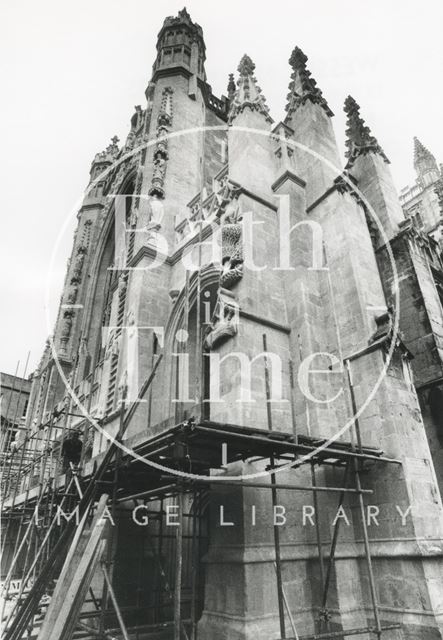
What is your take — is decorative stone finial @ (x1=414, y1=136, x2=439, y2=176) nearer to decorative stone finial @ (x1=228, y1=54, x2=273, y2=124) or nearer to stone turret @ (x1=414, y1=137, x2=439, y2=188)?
stone turret @ (x1=414, y1=137, x2=439, y2=188)

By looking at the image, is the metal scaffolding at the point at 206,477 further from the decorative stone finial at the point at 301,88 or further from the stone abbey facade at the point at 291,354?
the decorative stone finial at the point at 301,88

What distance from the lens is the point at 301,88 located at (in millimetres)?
11422

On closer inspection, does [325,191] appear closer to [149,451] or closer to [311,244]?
[311,244]

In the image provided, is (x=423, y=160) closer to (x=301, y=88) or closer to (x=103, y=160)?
(x=103, y=160)

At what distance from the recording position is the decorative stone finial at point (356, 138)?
11.5 metres

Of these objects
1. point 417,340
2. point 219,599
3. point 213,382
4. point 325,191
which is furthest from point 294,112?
point 219,599

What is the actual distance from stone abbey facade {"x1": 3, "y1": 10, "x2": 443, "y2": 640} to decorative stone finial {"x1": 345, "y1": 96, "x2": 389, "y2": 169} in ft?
0.17

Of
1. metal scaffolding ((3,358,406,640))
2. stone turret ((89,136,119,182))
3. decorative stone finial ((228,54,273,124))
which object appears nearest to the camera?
metal scaffolding ((3,358,406,640))

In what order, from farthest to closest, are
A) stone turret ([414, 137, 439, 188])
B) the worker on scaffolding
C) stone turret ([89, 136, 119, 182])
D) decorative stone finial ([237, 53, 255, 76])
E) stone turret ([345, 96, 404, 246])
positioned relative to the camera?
stone turret ([414, 137, 439, 188]), stone turret ([89, 136, 119, 182]), the worker on scaffolding, decorative stone finial ([237, 53, 255, 76]), stone turret ([345, 96, 404, 246])

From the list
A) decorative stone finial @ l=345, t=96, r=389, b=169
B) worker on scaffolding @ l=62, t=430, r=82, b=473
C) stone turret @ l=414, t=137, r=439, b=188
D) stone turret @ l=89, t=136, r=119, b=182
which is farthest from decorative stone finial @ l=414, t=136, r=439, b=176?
worker on scaffolding @ l=62, t=430, r=82, b=473

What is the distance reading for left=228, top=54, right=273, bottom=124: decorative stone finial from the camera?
11.0 m

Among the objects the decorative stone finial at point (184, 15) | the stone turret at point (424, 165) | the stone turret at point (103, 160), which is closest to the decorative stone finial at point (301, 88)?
the decorative stone finial at point (184, 15)

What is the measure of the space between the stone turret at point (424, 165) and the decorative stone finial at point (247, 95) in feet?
140

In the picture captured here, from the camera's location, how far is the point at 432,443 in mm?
7781
